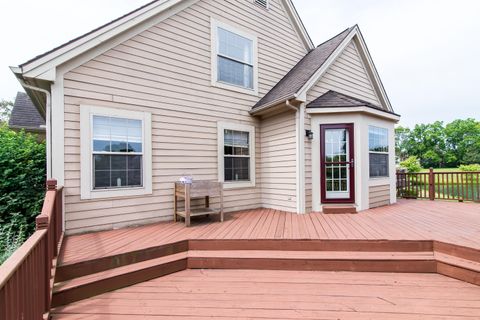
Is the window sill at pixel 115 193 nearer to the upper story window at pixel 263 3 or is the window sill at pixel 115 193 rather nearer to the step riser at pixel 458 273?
the step riser at pixel 458 273

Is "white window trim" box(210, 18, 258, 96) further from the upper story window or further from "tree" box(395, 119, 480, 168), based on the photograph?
"tree" box(395, 119, 480, 168)

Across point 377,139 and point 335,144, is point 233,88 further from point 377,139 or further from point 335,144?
point 377,139

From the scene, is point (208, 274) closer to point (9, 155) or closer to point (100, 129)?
point (100, 129)

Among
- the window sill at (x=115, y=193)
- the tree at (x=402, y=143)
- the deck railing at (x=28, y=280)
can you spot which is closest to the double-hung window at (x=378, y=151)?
the window sill at (x=115, y=193)

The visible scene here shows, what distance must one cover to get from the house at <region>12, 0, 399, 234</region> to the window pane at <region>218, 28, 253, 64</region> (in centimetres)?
3

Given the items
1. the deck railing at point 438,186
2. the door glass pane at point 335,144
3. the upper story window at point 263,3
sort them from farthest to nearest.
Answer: the deck railing at point 438,186 < the upper story window at point 263,3 < the door glass pane at point 335,144

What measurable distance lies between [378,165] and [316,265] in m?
4.09

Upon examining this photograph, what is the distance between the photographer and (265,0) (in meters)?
6.67

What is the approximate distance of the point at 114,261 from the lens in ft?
9.89

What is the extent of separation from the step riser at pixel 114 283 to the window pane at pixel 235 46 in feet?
15.8

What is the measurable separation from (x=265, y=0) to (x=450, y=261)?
281 inches

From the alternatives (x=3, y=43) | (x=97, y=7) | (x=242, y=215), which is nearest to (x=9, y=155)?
(x=242, y=215)

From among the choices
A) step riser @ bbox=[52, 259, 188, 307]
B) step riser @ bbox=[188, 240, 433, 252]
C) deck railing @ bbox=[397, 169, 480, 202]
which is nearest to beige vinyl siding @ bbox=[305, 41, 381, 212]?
step riser @ bbox=[188, 240, 433, 252]

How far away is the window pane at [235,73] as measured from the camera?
5.79 meters
